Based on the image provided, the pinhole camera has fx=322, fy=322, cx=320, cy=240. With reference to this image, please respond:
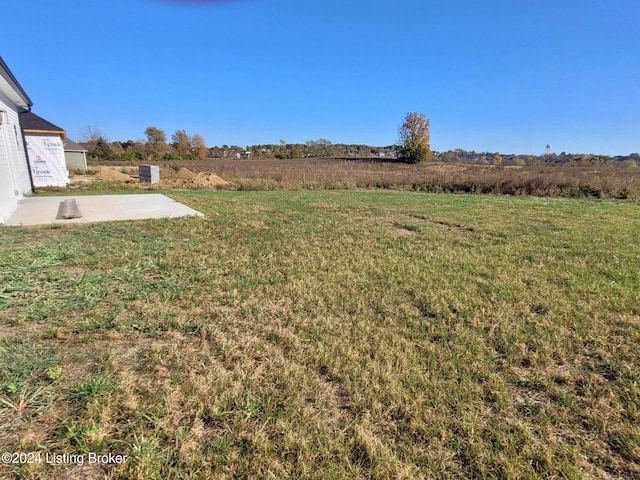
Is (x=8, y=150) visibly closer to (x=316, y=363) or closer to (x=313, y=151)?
(x=316, y=363)

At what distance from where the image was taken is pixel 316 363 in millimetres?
2230

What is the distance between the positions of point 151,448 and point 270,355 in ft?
3.01

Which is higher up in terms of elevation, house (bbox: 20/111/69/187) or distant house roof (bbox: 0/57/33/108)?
distant house roof (bbox: 0/57/33/108)

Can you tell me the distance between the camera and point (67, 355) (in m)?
2.20

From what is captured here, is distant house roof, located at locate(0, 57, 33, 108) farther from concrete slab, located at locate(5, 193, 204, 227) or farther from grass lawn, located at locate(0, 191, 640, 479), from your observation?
grass lawn, located at locate(0, 191, 640, 479)

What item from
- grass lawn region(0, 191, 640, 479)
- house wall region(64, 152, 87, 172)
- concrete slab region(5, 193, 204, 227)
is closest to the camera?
grass lawn region(0, 191, 640, 479)

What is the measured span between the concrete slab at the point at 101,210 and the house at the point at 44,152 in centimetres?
670

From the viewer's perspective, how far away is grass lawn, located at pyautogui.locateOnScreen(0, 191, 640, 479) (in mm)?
1542

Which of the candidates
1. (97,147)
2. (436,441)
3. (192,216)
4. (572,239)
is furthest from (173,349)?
(97,147)

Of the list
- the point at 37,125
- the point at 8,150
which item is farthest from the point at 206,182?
the point at 8,150

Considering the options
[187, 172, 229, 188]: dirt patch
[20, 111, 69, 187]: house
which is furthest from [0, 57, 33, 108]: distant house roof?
[187, 172, 229, 188]: dirt patch

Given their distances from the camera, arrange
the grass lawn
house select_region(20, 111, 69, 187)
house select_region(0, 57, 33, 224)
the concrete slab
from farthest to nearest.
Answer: house select_region(20, 111, 69, 187) → house select_region(0, 57, 33, 224) → the concrete slab → the grass lawn

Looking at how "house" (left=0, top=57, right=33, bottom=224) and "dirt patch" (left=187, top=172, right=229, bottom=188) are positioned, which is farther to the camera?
"dirt patch" (left=187, top=172, right=229, bottom=188)

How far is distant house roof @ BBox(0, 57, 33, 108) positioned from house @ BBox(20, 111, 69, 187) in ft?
13.4
